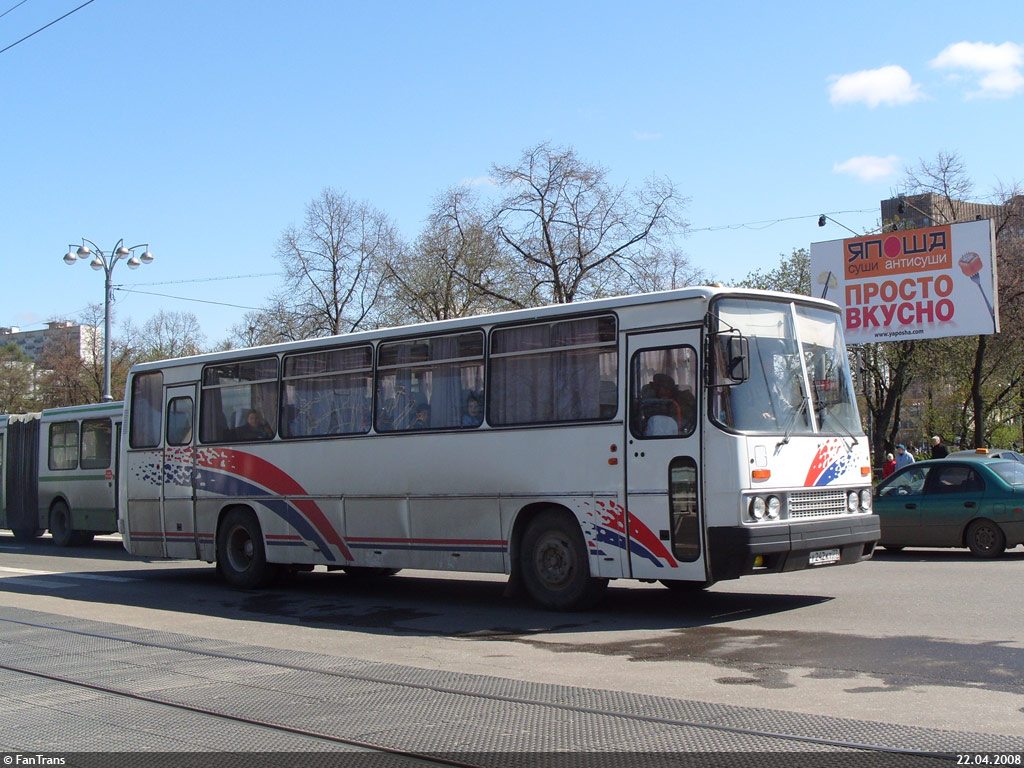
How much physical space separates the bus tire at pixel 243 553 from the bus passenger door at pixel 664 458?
6.36m

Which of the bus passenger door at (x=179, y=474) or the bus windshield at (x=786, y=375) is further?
the bus passenger door at (x=179, y=474)

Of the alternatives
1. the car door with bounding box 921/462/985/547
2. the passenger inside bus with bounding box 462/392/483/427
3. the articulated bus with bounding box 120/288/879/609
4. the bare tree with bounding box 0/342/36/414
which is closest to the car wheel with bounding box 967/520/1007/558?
the car door with bounding box 921/462/985/547

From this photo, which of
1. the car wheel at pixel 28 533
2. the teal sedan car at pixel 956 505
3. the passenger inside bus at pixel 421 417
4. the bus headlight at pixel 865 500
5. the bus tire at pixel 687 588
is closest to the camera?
the bus headlight at pixel 865 500

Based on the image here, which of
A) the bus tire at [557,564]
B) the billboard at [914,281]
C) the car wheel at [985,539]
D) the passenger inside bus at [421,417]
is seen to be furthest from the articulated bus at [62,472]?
the billboard at [914,281]

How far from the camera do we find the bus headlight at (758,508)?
9.68m

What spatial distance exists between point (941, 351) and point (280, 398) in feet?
115

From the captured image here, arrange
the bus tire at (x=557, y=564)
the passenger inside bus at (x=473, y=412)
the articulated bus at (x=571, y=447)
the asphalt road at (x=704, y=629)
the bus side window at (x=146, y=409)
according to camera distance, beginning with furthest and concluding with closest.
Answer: the bus side window at (x=146, y=409) → the passenger inside bus at (x=473, y=412) → the bus tire at (x=557, y=564) → the articulated bus at (x=571, y=447) → the asphalt road at (x=704, y=629)

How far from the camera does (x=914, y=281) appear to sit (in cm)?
2823

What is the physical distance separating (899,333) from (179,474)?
20.3 metres

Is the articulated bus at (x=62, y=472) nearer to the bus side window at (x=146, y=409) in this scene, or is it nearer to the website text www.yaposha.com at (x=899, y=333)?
the bus side window at (x=146, y=409)

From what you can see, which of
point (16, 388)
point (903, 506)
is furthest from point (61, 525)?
point (16, 388)

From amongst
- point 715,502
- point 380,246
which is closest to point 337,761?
point 715,502

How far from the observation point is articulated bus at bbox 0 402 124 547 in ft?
76.8

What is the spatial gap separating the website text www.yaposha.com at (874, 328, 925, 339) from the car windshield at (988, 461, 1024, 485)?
43.2 ft
